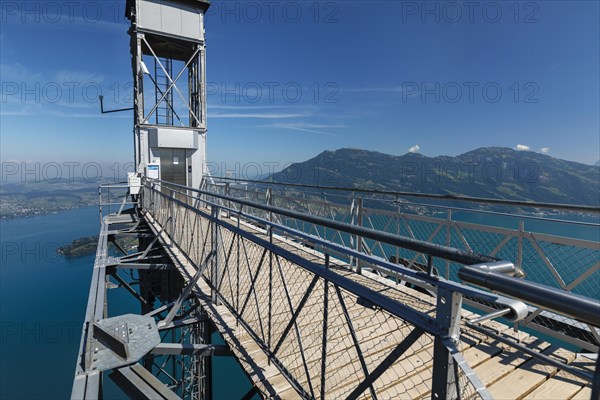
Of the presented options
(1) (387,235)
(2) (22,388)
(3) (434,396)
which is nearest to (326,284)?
(1) (387,235)

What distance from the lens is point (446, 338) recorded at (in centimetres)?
138

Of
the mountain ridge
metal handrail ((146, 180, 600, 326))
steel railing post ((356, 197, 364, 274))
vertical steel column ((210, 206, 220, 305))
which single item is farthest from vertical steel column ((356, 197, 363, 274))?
the mountain ridge

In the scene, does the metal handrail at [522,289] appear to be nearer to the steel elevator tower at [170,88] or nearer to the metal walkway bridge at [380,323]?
the metal walkway bridge at [380,323]

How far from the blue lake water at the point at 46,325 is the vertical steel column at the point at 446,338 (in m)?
32.9

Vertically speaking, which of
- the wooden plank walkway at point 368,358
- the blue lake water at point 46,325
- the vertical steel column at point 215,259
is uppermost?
the vertical steel column at point 215,259

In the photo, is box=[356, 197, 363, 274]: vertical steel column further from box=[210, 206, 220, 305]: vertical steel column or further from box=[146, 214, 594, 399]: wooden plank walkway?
box=[210, 206, 220, 305]: vertical steel column

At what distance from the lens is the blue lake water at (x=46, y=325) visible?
38.0 m

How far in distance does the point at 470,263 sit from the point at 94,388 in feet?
7.82

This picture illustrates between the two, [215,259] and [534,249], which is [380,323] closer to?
[534,249]

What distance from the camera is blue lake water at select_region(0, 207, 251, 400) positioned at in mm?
38031

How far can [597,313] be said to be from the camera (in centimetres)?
80

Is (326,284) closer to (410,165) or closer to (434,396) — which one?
(434,396)

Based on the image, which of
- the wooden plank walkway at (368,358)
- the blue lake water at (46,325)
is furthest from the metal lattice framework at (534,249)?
the blue lake water at (46,325)

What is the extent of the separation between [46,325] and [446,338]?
6637 centimetres
